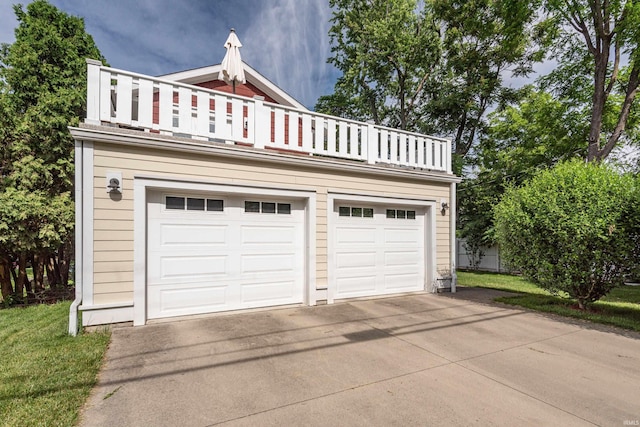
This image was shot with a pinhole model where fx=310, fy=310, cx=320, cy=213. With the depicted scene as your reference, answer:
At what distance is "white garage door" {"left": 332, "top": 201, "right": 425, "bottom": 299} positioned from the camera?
6289 mm

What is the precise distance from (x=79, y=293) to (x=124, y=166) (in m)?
1.84

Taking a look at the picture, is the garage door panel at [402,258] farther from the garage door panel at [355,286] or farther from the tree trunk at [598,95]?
the tree trunk at [598,95]

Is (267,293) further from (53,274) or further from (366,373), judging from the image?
(53,274)

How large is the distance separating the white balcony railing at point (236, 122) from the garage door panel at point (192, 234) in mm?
1490

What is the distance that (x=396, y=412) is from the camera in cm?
244

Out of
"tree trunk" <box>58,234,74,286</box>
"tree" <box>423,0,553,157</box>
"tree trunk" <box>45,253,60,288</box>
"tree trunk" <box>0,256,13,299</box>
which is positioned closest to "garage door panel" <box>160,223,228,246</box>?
"tree trunk" <box>58,234,74,286</box>

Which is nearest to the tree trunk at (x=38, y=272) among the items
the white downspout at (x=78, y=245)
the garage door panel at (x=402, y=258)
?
the white downspout at (x=78, y=245)

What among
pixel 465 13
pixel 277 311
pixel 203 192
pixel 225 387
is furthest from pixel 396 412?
pixel 465 13

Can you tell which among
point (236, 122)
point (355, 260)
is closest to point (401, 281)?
point (355, 260)

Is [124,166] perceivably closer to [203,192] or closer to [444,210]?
[203,192]

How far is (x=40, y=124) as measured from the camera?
260 inches

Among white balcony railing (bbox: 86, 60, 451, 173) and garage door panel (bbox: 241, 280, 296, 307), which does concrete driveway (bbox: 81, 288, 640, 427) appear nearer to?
garage door panel (bbox: 241, 280, 296, 307)

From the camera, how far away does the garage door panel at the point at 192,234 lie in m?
4.81

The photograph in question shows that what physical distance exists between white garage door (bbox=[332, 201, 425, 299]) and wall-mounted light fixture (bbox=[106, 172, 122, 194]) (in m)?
3.65
